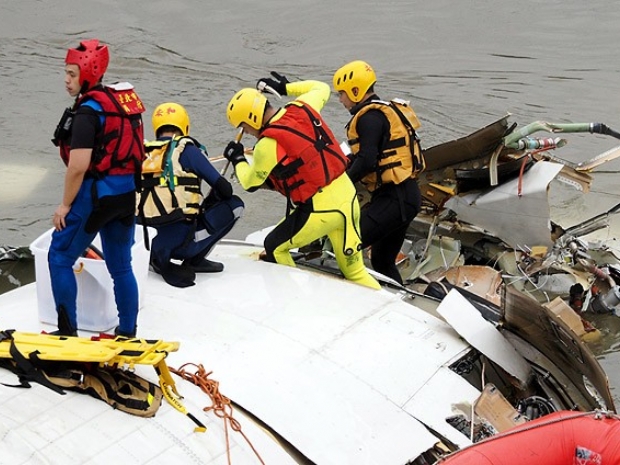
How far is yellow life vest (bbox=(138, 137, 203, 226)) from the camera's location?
19.4 feet

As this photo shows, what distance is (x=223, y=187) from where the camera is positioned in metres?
6.06

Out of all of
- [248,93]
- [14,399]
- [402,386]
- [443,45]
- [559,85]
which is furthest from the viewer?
[443,45]

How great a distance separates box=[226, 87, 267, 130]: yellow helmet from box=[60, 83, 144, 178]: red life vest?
4.87 ft

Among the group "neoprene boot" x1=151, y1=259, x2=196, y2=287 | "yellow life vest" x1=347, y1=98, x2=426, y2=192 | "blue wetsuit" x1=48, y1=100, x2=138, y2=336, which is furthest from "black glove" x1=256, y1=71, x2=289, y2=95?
"blue wetsuit" x1=48, y1=100, x2=138, y2=336

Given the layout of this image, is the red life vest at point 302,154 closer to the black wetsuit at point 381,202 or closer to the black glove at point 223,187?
the black glove at point 223,187

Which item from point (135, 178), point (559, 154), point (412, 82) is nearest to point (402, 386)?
point (135, 178)

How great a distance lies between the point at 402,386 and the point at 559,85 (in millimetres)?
12221

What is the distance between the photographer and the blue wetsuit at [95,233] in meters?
4.59

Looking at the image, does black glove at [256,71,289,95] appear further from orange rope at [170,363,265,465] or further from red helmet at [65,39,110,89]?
orange rope at [170,363,265,465]

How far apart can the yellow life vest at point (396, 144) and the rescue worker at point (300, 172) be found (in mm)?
541

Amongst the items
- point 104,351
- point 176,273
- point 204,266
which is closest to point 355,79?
point 204,266

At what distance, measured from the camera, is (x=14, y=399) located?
3904 mm

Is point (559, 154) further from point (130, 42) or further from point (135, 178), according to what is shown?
point (135, 178)

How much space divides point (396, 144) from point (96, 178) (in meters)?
3.02
